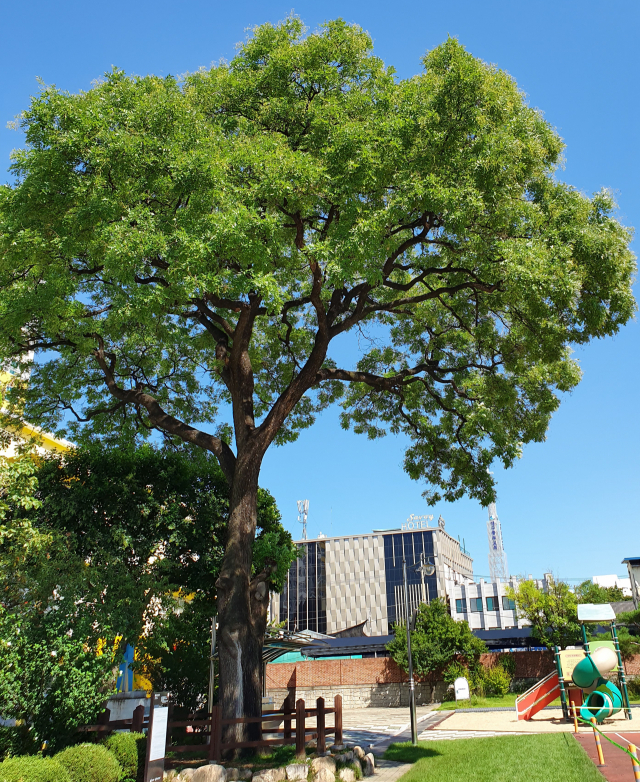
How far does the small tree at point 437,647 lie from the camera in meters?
26.9

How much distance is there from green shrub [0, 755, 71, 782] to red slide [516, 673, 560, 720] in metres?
13.7

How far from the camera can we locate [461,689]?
2453cm

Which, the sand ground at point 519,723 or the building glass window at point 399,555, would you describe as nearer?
the sand ground at point 519,723

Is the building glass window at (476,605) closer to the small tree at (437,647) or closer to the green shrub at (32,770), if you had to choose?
the small tree at (437,647)

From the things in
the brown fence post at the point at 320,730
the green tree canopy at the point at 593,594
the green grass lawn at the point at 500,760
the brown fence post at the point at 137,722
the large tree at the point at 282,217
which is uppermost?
the large tree at the point at 282,217

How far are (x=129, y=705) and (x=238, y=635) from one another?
530cm

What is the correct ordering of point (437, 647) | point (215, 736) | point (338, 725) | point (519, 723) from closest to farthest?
point (215, 736) → point (338, 725) → point (519, 723) → point (437, 647)

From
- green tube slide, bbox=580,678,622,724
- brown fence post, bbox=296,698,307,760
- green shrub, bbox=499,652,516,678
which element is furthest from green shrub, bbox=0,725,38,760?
green shrub, bbox=499,652,516,678

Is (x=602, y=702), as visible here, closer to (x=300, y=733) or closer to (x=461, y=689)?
(x=461, y=689)

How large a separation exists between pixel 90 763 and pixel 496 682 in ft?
72.2

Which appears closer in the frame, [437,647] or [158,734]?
[158,734]

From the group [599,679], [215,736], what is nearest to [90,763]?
[215,736]

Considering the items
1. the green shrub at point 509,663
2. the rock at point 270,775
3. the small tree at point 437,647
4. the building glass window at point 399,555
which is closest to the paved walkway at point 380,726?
the small tree at point 437,647

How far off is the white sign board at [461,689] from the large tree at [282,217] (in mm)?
15072
